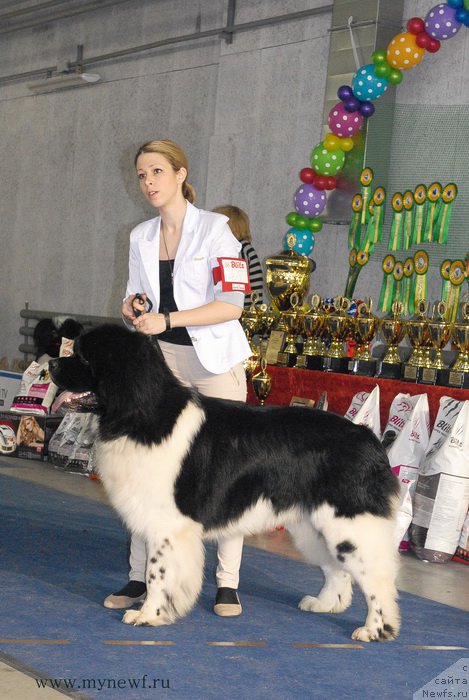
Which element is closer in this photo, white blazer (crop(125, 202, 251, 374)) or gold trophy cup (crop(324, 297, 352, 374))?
white blazer (crop(125, 202, 251, 374))

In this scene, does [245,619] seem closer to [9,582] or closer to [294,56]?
[9,582]

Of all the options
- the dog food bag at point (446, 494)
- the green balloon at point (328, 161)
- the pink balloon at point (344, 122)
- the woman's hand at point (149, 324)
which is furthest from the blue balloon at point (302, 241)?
the woman's hand at point (149, 324)

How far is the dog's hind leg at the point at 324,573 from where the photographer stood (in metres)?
3.22

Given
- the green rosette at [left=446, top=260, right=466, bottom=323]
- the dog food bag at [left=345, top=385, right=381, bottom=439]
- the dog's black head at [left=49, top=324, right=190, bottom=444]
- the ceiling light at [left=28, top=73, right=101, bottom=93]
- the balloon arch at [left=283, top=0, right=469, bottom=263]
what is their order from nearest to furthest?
the dog's black head at [left=49, top=324, right=190, bottom=444] → the dog food bag at [left=345, top=385, right=381, bottom=439] → the green rosette at [left=446, top=260, right=466, bottom=323] → the balloon arch at [left=283, top=0, right=469, bottom=263] → the ceiling light at [left=28, top=73, right=101, bottom=93]

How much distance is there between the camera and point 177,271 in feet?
10.8

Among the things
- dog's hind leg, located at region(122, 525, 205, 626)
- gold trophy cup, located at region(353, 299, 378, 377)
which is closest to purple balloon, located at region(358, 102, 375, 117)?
gold trophy cup, located at region(353, 299, 378, 377)

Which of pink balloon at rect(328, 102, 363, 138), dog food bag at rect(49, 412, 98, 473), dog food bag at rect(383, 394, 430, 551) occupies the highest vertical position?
pink balloon at rect(328, 102, 363, 138)

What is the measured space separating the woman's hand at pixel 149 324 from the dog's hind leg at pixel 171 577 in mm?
622

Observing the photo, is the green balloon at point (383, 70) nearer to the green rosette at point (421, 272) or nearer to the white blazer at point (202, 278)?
the green rosette at point (421, 272)

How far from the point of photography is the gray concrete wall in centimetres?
810

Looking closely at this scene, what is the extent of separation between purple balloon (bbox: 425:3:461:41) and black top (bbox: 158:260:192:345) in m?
3.72

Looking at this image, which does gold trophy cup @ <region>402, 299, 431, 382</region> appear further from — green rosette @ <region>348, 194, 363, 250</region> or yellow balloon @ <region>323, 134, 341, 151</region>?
yellow balloon @ <region>323, 134, 341, 151</region>

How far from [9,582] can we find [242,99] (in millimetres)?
6165

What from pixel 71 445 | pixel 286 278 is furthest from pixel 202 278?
pixel 71 445
